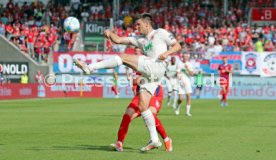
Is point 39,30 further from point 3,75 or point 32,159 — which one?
point 32,159

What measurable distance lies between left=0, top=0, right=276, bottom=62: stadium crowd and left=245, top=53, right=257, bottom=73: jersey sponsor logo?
2.07 ft

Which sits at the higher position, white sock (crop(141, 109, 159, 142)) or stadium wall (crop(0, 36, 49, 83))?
stadium wall (crop(0, 36, 49, 83))

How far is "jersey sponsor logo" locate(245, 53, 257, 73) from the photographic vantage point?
5245cm

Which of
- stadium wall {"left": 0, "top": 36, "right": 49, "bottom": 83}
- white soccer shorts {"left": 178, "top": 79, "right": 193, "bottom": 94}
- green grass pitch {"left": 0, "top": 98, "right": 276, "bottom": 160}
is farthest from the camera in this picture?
stadium wall {"left": 0, "top": 36, "right": 49, "bottom": 83}

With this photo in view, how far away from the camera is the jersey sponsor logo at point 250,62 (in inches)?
2065

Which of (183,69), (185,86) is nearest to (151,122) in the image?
(185,86)

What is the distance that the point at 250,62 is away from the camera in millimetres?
52688

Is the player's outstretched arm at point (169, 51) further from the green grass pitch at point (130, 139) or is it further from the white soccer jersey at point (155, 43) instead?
the green grass pitch at point (130, 139)

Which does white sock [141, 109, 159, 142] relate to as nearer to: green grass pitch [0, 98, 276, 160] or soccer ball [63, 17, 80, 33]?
green grass pitch [0, 98, 276, 160]

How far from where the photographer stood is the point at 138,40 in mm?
14289

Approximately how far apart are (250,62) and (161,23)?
7.83m

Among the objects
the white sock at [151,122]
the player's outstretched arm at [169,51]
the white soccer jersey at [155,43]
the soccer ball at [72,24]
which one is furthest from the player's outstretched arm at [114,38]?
the soccer ball at [72,24]

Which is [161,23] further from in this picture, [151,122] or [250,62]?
[151,122]
